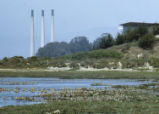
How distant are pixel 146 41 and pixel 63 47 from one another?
181 feet

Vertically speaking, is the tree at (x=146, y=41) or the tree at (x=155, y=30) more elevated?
the tree at (x=155, y=30)

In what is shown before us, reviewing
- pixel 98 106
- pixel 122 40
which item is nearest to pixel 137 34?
pixel 122 40

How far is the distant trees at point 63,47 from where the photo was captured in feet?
471

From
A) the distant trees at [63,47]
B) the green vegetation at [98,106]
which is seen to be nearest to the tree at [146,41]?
the distant trees at [63,47]

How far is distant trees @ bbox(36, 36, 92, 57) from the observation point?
144 m

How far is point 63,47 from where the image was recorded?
5920 inches

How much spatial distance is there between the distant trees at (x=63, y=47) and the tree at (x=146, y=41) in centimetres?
4853

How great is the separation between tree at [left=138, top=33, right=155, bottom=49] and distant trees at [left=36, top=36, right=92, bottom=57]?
48.5 meters

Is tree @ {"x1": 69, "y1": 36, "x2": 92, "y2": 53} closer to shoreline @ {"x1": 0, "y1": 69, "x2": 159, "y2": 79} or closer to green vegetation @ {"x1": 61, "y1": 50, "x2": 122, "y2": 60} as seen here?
green vegetation @ {"x1": 61, "y1": 50, "x2": 122, "y2": 60}

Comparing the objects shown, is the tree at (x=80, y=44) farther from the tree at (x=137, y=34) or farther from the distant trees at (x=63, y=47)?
the tree at (x=137, y=34)

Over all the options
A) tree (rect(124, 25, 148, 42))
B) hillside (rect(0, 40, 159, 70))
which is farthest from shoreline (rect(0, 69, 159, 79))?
tree (rect(124, 25, 148, 42))

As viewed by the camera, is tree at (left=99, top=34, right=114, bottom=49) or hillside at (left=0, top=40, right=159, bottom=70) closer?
hillside at (left=0, top=40, right=159, bottom=70)

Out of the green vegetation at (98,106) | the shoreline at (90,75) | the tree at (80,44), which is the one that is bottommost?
the green vegetation at (98,106)

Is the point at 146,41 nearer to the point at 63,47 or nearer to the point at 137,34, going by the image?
the point at 137,34
